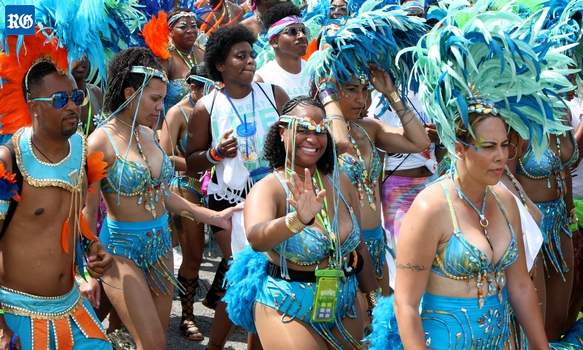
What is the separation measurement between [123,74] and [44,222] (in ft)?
5.11

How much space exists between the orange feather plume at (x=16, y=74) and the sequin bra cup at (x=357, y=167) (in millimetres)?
2010

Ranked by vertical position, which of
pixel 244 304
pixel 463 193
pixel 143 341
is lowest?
pixel 143 341

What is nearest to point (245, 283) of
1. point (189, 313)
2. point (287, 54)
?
point (189, 313)

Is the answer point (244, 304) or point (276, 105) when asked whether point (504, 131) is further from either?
point (276, 105)

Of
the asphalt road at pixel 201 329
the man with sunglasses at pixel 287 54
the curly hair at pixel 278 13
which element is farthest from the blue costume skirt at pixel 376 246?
the curly hair at pixel 278 13

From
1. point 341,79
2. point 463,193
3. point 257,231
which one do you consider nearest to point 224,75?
point 341,79

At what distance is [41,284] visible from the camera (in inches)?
205

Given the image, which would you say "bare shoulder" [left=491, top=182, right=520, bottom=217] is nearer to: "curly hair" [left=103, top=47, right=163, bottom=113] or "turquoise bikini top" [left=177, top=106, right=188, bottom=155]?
"curly hair" [left=103, top=47, right=163, bottom=113]

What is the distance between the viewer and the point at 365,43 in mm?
6516

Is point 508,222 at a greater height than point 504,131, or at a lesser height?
lesser

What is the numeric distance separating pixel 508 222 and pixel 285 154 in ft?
4.22

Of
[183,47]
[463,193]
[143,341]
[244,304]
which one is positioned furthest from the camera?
[183,47]

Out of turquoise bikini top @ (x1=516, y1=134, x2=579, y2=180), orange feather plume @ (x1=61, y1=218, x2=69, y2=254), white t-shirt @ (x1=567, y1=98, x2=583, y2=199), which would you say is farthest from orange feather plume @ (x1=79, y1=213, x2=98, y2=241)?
A: white t-shirt @ (x1=567, y1=98, x2=583, y2=199)

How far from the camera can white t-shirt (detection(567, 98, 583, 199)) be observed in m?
7.65
